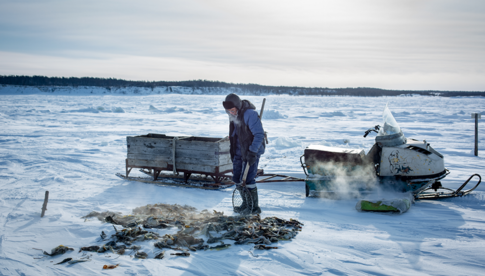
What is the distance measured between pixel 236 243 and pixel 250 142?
1366 millimetres

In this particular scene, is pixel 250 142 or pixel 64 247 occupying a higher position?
pixel 250 142

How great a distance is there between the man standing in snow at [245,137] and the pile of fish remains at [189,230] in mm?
569

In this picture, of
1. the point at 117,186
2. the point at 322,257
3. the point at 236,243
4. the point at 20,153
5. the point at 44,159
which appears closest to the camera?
the point at 322,257

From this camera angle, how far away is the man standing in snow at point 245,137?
442 centimetres

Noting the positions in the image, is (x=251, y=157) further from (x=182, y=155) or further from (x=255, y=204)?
(x=182, y=155)

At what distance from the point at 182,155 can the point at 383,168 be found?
334 cm

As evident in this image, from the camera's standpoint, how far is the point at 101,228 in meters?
4.03

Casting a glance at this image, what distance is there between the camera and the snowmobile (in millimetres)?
4895

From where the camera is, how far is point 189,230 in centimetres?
390

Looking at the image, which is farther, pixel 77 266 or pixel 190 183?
pixel 190 183

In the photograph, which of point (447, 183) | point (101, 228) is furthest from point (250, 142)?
point (447, 183)

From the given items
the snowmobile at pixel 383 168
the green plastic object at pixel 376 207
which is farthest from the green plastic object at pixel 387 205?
the snowmobile at pixel 383 168

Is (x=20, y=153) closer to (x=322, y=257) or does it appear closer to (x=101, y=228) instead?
(x=101, y=228)

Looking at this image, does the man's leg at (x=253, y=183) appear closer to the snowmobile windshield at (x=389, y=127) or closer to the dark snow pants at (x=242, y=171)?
the dark snow pants at (x=242, y=171)
